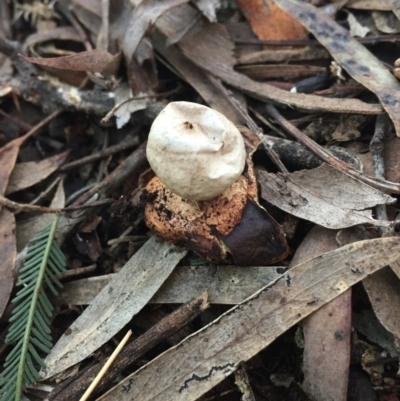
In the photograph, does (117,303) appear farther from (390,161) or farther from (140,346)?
(390,161)

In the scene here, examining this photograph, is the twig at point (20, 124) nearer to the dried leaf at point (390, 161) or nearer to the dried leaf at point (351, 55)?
the dried leaf at point (351, 55)

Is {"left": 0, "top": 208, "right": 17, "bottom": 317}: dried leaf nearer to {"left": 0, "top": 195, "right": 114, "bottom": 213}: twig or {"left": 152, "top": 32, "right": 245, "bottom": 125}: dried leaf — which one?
{"left": 0, "top": 195, "right": 114, "bottom": 213}: twig

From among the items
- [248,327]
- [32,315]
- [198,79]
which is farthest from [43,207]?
[248,327]

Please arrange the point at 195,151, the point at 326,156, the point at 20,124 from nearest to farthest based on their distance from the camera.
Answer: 1. the point at 195,151
2. the point at 326,156
3. the point at 20,124

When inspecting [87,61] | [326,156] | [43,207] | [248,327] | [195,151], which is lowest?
[248,327]

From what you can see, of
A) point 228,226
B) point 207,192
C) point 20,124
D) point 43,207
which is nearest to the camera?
point 207,192

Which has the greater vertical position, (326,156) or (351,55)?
(351,55)

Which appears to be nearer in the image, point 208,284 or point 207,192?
point 207,192
